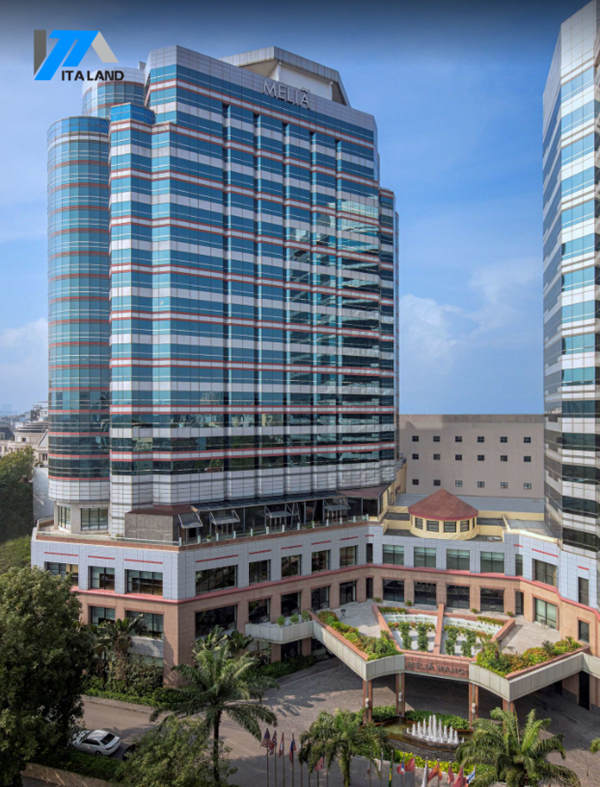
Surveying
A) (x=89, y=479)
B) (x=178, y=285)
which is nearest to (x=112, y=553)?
(x=89, y=479)

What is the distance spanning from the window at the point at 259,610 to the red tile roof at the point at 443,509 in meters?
18.5

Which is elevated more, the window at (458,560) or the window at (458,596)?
the window at (458,560)

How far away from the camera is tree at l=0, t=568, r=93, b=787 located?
28.3 meters

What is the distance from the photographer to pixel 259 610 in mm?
48531

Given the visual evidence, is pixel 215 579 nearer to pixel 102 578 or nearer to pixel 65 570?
pixel 102 578

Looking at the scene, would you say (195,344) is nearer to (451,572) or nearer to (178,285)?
(178,285)

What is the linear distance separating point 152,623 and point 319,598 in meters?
17.0

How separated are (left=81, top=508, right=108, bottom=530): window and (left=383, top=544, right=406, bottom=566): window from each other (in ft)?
98.3

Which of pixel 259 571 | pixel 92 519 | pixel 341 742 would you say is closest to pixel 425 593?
pixel 259 571

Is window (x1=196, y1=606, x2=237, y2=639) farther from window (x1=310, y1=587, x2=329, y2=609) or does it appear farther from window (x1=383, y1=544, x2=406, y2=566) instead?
window (x1=383, y1=544, x2=406, y2=566)

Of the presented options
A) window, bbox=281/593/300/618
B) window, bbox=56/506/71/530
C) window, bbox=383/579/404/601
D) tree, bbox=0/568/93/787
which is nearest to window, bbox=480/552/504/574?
window, bbox=383/579/404/601

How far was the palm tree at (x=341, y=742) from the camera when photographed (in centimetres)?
2839

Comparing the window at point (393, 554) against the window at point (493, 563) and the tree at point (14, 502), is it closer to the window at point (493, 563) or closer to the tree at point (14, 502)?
the window at point (493, 563)

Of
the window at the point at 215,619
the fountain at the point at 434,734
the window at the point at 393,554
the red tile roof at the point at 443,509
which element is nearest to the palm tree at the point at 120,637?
the window at the point at 215,619
